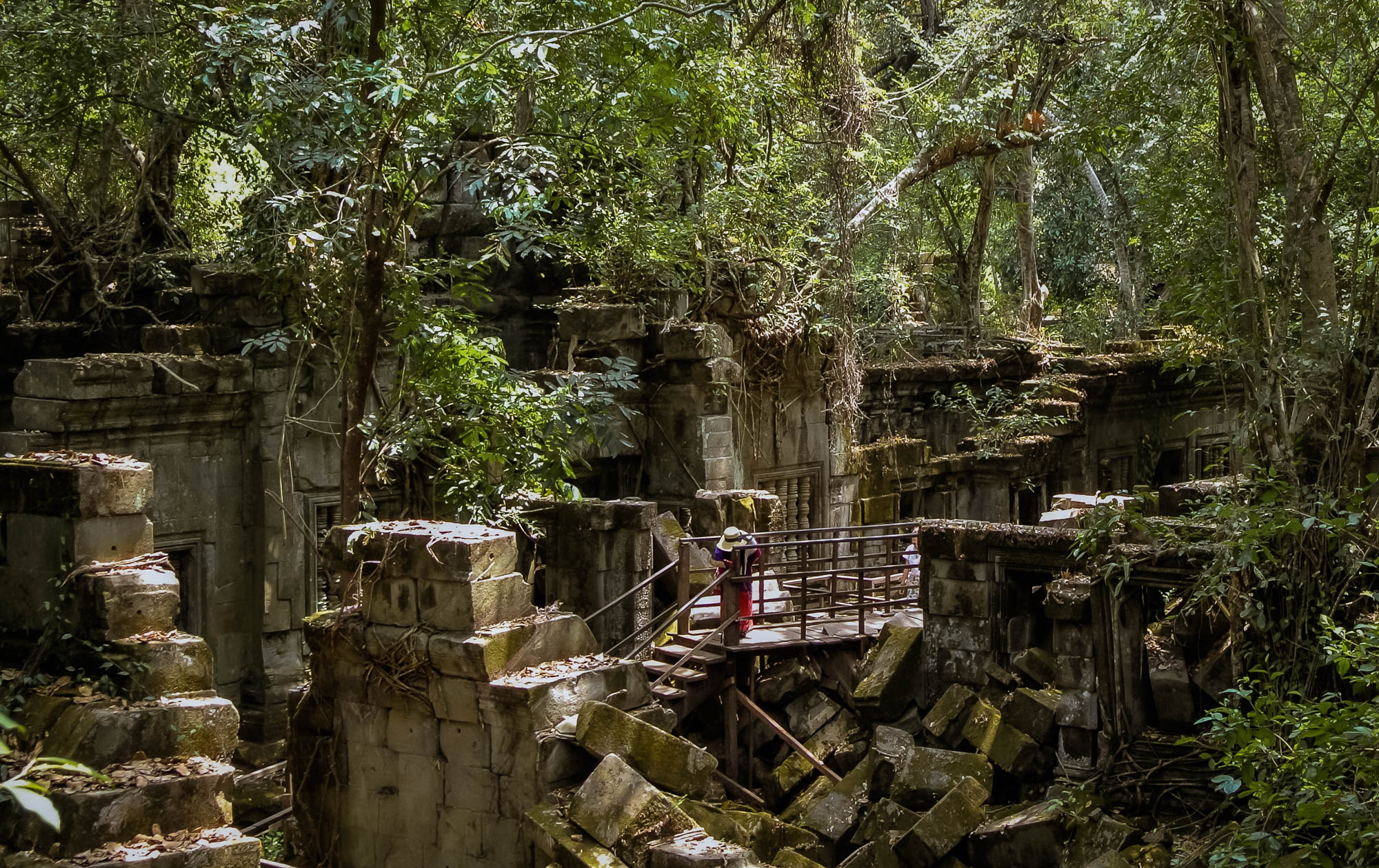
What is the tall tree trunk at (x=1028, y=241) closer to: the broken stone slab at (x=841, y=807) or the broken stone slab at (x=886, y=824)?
the broken stone slab at (x=841, y=807)

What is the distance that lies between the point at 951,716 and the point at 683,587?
102 inches

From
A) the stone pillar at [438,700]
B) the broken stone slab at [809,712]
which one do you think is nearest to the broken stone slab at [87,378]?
the stone pillar at [438,700]

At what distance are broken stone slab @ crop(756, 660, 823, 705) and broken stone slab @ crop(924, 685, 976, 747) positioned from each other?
1548 millimetres

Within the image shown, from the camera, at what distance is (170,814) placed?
704 cm

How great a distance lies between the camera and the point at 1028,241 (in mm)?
23781

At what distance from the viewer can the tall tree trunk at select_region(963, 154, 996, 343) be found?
22.2 meters

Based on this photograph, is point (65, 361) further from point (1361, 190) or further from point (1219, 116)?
point (1361, 190)

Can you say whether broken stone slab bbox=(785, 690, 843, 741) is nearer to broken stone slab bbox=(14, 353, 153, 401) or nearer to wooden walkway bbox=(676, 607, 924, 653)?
wooden walkway bbox=(676, 607, 924, 653)

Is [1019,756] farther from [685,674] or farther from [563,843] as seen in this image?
[563,843]

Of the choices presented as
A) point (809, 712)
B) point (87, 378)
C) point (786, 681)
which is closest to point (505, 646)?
point (786, 681)

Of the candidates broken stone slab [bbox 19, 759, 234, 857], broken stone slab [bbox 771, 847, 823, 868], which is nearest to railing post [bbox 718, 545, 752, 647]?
broken stone slab [bbox 771, 847, 823, 868]

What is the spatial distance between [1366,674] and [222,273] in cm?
991

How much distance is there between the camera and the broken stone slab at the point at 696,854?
7598mm

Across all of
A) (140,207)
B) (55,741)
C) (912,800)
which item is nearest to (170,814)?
(55,741)
